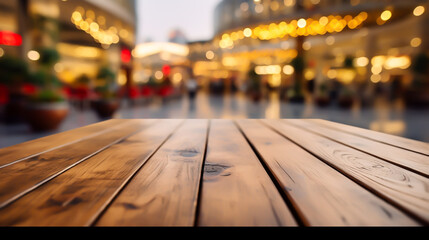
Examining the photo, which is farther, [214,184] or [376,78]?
[376,78]

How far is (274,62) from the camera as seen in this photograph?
2502 centimetres

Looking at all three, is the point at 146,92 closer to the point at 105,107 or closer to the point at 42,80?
the point at 105,107

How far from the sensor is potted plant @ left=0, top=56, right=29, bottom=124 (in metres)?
5.83

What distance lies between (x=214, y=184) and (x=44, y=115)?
5.23m

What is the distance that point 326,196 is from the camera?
2.01 feet

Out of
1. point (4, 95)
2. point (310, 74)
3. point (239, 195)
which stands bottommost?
point (239, 195)

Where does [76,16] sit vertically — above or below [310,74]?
above

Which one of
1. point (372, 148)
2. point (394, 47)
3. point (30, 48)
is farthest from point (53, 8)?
point (394, 47)

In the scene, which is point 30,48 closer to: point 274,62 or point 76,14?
point 76,14

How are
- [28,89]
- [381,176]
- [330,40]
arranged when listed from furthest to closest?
[330,40] < [28,89] < [381,176]

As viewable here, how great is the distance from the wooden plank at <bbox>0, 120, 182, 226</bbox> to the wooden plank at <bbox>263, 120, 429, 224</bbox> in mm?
606

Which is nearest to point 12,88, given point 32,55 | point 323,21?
point 32,55

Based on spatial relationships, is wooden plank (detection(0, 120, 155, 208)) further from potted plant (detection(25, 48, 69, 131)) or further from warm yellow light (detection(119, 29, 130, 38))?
warm yellow light (detection(119, 29, 130, 38))

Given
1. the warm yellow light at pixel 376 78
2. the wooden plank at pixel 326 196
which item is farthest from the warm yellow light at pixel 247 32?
the wooden plank at pixel 326 196
